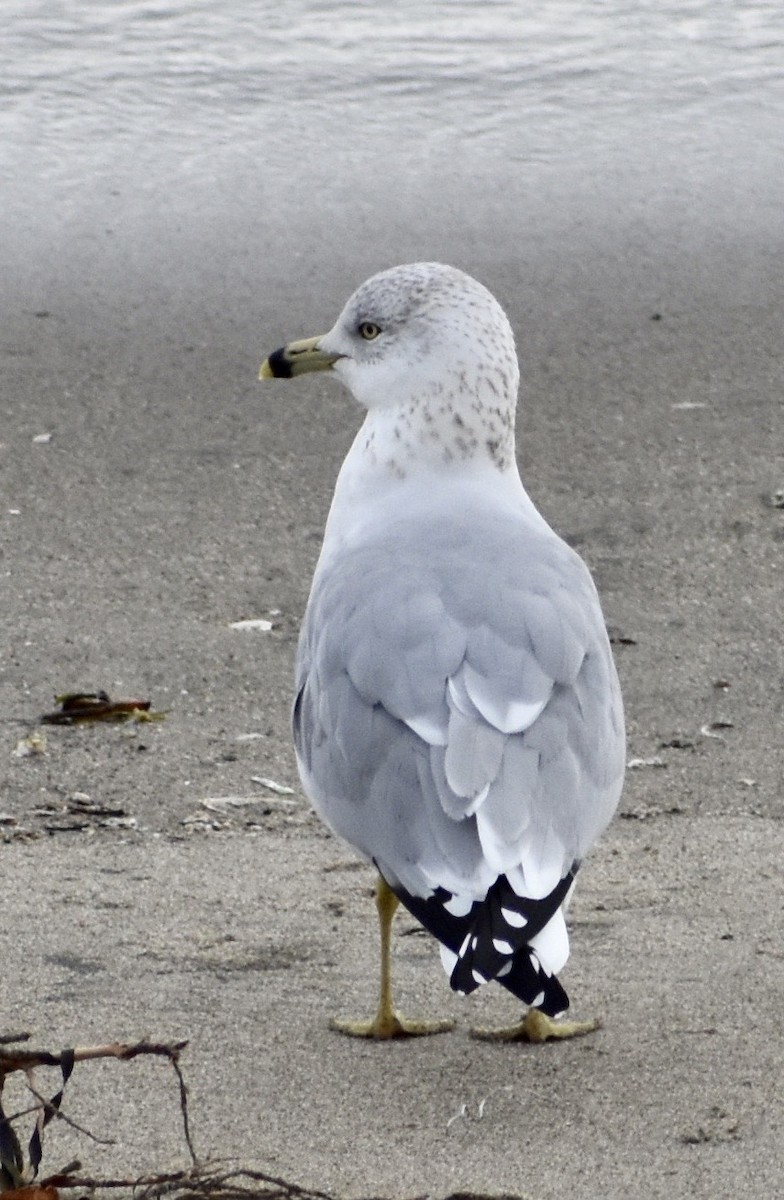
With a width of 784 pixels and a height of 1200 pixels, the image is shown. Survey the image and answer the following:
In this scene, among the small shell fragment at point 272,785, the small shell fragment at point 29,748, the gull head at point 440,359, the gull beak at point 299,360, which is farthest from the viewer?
the small shell fragment at point 29,748

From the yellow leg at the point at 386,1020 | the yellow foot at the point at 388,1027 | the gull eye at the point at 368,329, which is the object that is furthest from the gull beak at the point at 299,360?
the yellow foot at the point at 388,1027

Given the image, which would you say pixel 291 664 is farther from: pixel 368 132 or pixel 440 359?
pixel 368 132

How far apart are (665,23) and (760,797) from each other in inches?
269

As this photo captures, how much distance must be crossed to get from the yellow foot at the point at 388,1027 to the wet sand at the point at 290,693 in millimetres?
39

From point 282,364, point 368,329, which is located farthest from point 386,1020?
point 282,364

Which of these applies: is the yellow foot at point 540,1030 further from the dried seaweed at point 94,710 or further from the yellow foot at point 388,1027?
the dried seaweed at point 94,710

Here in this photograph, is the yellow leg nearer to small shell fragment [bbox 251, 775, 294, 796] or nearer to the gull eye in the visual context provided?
small shell fragment [bbox 251, 775, 294, 796]

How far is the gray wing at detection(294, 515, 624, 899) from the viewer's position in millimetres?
2713

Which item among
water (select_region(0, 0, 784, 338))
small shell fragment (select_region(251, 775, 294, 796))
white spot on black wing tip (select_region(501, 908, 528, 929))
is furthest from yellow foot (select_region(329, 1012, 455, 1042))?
water (select_region(0, 0, 784, 338))

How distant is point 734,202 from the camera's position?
8.03 metres

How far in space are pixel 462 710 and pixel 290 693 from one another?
1.82 meters

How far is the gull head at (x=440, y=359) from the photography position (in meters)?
3.66

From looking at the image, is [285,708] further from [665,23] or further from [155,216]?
[665,23]

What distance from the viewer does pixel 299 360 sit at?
4016 millimetres
